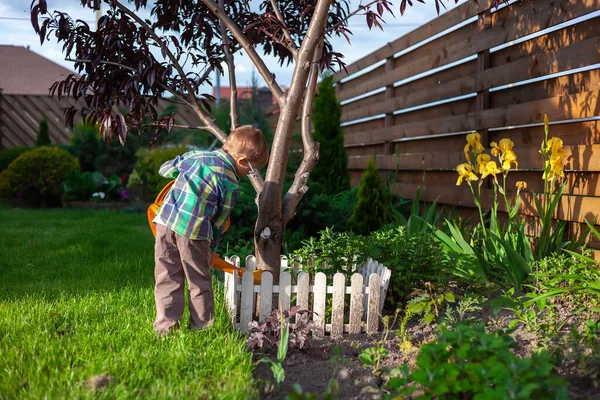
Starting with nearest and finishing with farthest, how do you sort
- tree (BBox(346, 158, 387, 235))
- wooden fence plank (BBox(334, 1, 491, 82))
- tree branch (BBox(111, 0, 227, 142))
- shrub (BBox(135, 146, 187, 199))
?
tree branch (BBox(111, 0, 227, 142))
tree (BBox(346, 158, 387, 235))
wooden fence plank (BBox(334, 1, 491, 82))
shrub (BBox(135, 146, 187, 199))

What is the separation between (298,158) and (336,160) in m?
1.82

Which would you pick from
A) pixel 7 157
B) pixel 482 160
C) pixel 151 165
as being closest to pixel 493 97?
pixel 482 160

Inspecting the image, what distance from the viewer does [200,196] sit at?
2.88 m

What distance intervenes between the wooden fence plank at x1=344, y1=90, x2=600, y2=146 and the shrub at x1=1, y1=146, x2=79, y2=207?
19.7 feet

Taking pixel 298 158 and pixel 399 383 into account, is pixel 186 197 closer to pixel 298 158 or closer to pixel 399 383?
pixel 399 383

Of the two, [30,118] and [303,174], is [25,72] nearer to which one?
[30,118]

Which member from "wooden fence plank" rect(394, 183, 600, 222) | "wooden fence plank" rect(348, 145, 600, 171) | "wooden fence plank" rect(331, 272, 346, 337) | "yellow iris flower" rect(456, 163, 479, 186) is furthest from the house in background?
"wooden fence plank" rect(331, 272, 346, 337)

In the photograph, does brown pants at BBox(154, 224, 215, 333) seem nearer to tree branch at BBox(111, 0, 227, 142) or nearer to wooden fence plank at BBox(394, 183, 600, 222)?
tree branch at BBox(111, 0, 227, 142)

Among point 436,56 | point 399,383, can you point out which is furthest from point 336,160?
point 399,383

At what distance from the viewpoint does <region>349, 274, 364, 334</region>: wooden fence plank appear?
3.15 metres

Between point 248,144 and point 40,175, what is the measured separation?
27.5 feet

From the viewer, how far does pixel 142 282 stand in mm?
4160

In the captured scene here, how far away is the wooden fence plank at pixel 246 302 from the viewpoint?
3.15m

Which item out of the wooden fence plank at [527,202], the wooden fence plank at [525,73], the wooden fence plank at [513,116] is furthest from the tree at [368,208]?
the wooden fence plank at [525,73]
